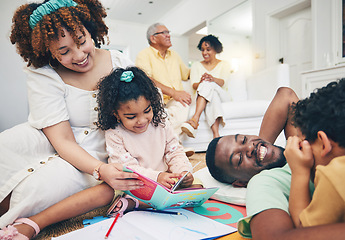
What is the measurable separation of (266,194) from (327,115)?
0.85 feet

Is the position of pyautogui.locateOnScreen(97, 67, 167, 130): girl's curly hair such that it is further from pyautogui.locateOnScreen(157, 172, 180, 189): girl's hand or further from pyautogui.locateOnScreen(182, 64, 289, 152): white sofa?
pyautogui.locateOnScreen(182, 64, 289, 152): white sofa

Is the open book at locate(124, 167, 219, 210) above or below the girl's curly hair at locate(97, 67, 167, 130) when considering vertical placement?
below

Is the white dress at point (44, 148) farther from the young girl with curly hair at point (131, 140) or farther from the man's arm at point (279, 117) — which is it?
the man's arm at point (279, 117)

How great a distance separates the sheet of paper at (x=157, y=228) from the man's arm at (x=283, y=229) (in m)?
0.18

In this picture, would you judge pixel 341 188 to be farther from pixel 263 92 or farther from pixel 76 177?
pixel 263 92

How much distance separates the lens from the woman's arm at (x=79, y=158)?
856mm

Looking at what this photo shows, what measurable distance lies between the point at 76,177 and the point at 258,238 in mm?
702

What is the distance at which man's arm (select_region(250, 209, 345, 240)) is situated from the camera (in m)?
0.47

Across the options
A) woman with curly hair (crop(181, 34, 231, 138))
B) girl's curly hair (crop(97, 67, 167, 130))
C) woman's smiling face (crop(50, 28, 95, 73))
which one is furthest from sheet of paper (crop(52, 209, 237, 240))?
woman with curly hair (crop(181, 34, 231, 138))

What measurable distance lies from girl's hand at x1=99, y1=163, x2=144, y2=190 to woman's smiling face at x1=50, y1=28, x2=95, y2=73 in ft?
1.55

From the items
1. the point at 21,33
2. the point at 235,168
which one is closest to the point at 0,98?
the point at 21,33

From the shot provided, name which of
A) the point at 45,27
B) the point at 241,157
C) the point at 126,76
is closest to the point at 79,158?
the point at 126,76

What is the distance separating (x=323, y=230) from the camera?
48 cm

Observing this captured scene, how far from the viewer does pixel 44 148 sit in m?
1.05
